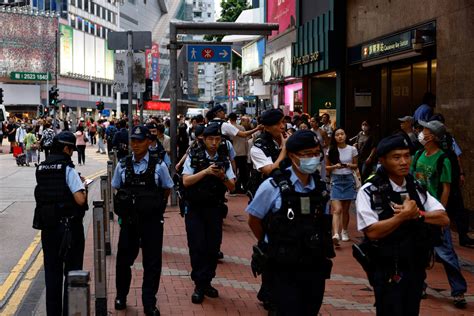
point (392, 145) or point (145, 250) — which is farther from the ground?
point (392, 145)

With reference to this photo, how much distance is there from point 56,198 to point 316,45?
16.0m

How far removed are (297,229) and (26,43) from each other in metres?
86.5

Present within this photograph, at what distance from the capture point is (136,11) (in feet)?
451

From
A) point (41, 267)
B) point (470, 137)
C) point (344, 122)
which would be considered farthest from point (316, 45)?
point (41, 267)

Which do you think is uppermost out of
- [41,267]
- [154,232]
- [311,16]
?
[311,16]

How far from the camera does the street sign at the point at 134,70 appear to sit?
14.2m

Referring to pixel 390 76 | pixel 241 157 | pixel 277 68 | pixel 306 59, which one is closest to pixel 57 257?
pixel 241 157

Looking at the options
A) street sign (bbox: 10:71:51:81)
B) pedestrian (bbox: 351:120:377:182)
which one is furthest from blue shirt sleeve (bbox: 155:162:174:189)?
street sign (bbox: 10:71:51:81)

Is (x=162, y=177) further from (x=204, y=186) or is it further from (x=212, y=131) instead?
(x=212, y=131)

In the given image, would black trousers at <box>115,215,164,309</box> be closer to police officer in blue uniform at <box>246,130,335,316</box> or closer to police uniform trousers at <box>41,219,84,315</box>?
police uniform trousers at <box>41,219,84,315</box>

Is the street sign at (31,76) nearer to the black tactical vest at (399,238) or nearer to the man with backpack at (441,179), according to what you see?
the man with backpack at (441,179)

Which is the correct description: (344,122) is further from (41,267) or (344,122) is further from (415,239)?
(415,239)

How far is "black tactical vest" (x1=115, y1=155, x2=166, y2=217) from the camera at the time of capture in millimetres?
7047

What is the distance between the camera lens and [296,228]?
190 inches
